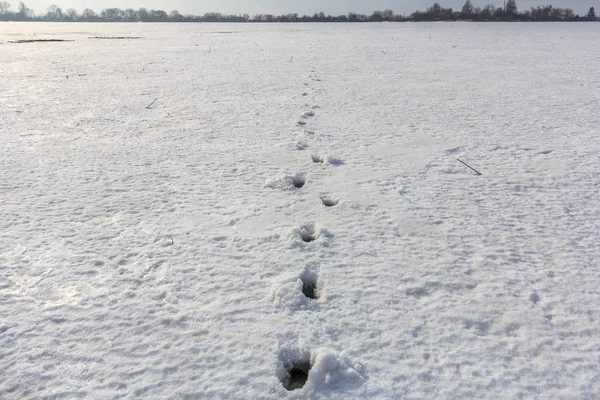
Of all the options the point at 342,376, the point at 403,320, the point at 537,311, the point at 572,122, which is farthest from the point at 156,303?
the point at 572,122

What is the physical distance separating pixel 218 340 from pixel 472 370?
3.43 feet

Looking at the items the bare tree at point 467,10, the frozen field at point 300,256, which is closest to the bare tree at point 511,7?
the bare tree at point 467,10

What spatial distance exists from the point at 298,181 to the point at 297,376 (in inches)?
79.4

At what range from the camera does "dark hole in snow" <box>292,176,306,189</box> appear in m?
3.50

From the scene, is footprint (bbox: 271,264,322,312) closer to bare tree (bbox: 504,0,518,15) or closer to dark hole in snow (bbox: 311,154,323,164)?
dark hole in snow (bbox: 311,154,323,164)

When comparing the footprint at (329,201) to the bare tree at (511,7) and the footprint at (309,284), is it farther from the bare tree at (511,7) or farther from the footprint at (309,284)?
the bare tree at (511,7)

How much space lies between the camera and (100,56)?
1268 cm

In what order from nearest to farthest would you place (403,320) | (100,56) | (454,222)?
(403,320), (454,222), (100,56)

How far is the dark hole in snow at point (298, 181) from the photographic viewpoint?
3.50m

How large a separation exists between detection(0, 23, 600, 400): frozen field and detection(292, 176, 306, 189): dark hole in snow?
4 centimetres

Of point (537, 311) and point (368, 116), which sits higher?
point (368, 116)

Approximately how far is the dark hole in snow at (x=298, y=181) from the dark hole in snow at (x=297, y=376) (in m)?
1.87

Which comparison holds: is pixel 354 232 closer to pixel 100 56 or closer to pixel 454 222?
pixel 454 222

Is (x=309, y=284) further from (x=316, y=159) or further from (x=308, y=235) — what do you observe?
(x=316, y=159)
